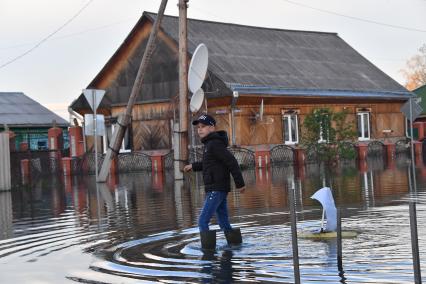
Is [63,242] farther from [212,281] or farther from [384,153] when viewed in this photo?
[384,153]

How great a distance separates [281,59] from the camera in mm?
50312

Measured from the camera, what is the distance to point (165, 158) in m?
42.4

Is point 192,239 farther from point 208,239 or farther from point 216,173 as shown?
point 216,173

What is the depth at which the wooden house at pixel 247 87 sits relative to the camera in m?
43.4

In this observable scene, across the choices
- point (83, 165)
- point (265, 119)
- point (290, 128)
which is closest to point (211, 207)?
point (265, 119)

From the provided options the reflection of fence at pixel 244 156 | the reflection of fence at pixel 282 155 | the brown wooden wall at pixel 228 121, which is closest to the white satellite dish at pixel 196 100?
the reflection of fence at pixel 244 156

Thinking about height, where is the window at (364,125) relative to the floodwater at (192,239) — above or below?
above

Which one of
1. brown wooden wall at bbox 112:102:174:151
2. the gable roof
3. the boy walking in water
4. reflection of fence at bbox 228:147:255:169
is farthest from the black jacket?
brown wooden wall at bbox 112:102:174:151

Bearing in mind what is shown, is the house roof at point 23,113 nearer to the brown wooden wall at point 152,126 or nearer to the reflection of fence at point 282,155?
the brown wooden wall at point 152,126

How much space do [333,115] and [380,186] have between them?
15.4 m

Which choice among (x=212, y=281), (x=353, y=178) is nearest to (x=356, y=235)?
(x=212, y=281)

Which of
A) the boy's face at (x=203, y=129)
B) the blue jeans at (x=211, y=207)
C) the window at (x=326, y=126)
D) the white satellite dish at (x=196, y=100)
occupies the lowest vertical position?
→ the blue jeans at (x=211, y=207)

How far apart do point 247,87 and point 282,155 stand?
3.77 metres

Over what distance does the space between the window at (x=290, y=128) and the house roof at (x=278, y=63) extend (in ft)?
5.69
